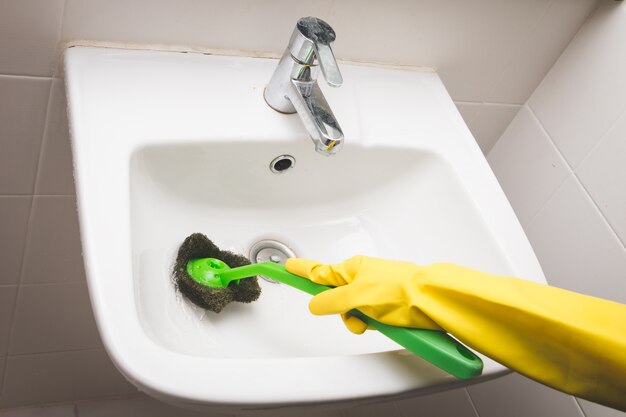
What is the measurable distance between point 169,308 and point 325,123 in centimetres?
26

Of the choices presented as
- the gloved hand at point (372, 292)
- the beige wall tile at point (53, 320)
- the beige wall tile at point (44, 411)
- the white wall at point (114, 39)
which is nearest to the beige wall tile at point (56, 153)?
the white wall at point (114, 39)

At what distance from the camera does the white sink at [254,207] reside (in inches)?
19.6

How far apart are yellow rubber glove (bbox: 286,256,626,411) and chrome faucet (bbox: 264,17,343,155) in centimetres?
16

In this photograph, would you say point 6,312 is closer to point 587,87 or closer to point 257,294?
point 257,294

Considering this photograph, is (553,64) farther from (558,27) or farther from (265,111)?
(265,111)

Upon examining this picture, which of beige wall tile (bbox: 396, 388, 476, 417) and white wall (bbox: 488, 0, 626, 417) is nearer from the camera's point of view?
white wall (bbox: 488, 0, 626, 417)

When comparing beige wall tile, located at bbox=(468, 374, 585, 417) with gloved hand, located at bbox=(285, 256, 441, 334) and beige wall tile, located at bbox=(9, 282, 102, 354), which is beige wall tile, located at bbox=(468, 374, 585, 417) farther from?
beige wall tile, located at bbox=(9, 282, 102, 354)

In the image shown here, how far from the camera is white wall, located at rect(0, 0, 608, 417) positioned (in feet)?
2.19

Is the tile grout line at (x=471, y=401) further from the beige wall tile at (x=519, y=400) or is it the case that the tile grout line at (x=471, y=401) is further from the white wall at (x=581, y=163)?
the white wall at (x=581, y=163)

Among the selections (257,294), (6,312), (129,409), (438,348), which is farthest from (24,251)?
(438,348)

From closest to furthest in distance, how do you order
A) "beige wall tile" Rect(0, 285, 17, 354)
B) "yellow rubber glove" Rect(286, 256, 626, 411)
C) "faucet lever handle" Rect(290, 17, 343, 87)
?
"yellow rubber glove" Rect(286, 256, 626, 411)
"faucet lever handle" Rect(290, 17, 343, 87)
"beige wall tile" Rect(0, 285, 17, 354)

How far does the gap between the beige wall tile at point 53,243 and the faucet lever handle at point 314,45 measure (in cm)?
40

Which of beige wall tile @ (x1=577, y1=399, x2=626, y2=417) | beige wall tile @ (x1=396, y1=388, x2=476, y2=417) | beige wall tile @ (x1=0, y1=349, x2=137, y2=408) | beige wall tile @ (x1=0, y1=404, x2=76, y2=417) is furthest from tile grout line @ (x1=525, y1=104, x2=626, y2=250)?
beige wall tile @ (x1=0, y1=404, x2=76, y2=417)

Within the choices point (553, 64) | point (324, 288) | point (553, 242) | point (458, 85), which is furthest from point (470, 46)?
point (324, 288)
